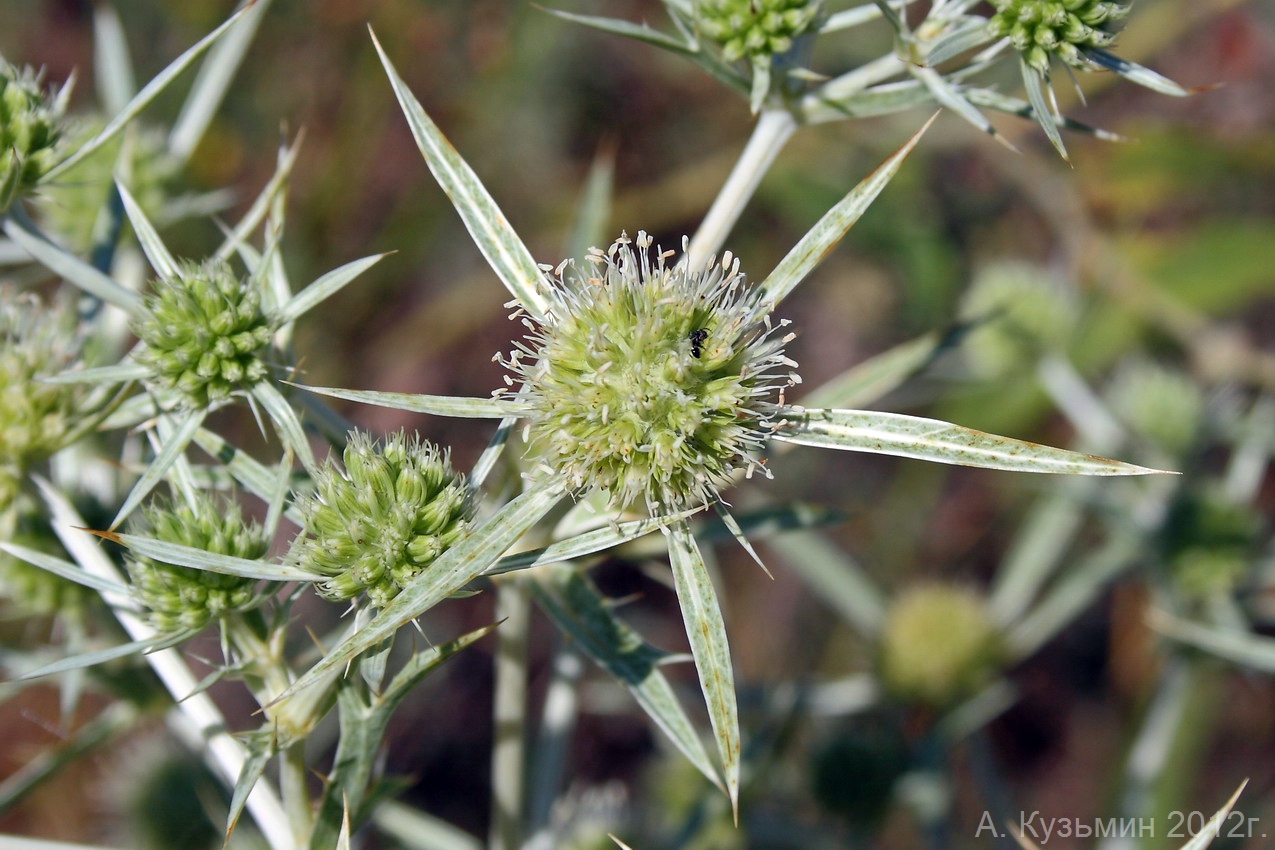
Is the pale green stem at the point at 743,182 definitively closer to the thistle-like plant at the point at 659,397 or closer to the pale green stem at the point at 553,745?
the thistle-like plant at the point at 659,397

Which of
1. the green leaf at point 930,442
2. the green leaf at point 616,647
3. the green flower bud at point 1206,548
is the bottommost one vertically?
the green flower bud at point 1206,548

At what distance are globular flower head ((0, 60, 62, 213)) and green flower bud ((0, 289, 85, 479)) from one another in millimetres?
247

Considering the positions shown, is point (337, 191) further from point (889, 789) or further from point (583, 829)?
point (889, 789)

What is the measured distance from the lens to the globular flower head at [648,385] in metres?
1.31

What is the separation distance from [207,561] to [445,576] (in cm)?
30

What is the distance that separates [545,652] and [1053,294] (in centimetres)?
268

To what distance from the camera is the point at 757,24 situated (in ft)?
5.00

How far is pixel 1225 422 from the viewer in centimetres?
286

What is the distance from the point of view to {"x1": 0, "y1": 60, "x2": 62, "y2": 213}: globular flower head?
140 cm

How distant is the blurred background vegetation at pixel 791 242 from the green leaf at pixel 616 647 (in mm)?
2053

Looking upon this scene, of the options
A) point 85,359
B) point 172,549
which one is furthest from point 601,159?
point 172,549

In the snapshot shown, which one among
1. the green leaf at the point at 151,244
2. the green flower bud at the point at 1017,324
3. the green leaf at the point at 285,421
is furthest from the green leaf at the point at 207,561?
the green flower bud at the point at 1017,324

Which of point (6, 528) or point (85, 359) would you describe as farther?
point (85, 359)

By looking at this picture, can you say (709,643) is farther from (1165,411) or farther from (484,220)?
(1165,411)
